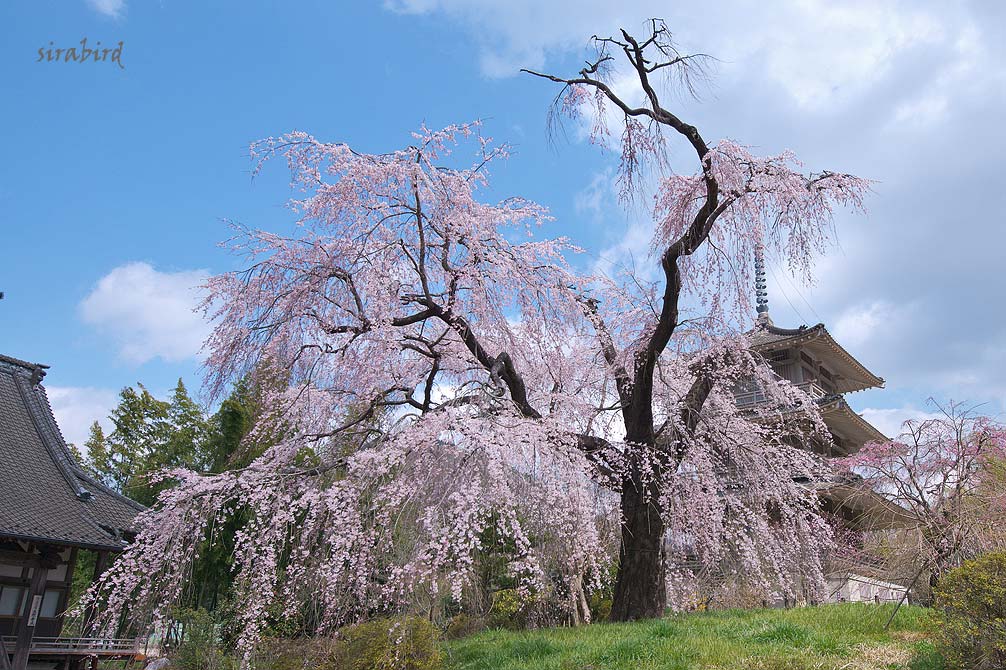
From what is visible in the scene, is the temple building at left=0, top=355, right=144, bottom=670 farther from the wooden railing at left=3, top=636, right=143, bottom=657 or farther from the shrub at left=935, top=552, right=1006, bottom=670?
the shrub at left=935, top=552, right=1006, bottom=670

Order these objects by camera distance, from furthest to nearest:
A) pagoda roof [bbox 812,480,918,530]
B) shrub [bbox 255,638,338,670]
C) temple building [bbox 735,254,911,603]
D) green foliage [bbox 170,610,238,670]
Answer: temple building [bbox 735,254,911,603] → pagoda roof [bbox 812,480,918,530] → green foliage [bbox 170,610,238,670] → shrub [bbox 255,638,338,670]

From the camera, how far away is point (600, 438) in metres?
9.17

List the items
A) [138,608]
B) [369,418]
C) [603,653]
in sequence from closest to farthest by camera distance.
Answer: [603,653] → [138,608] → [369,418]

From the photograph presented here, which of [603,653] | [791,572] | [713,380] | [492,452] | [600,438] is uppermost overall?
[713,380]

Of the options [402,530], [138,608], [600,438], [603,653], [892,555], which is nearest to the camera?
[603,653]

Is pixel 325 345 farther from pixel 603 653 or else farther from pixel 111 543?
pixel 111 543

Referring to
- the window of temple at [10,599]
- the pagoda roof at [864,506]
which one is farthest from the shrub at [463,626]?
the window of temple at [10,599]

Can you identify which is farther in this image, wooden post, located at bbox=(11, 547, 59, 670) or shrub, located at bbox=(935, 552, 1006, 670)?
wooden post, located at bbox=(11, 547, 59, 670)

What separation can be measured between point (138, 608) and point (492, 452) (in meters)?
4.22

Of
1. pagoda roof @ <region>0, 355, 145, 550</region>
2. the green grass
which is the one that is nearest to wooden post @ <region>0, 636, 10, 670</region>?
pagoda roof @ <region>0, 355, 145, 550</region>

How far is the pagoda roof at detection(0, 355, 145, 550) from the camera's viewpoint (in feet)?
39.9

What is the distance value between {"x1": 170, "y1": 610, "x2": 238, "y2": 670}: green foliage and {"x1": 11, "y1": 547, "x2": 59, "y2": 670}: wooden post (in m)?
2.87

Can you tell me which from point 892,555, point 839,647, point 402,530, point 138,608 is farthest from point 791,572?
point 138,608

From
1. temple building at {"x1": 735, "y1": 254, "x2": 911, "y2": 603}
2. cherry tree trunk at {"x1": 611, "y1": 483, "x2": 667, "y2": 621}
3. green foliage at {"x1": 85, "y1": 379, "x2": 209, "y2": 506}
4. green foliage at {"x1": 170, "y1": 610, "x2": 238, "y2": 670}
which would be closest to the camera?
cherry tree trunk at {"x1": 611, "y1": 483, "x2": 667, "y2": 621}
